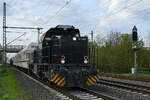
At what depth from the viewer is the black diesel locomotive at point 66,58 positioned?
998 cm

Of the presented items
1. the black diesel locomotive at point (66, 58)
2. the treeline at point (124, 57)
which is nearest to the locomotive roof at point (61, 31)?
the black diesel locomotive at point (66, 58)

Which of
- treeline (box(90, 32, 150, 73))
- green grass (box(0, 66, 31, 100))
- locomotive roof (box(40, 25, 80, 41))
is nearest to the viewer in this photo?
green grass (box(0, 66, 31, 100))

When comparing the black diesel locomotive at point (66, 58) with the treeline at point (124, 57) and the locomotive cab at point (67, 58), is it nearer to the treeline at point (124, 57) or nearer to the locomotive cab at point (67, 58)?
the locomotive cab at point (67, 58)

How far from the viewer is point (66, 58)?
36.2 ft

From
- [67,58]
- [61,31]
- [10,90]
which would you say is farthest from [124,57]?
[10,90]

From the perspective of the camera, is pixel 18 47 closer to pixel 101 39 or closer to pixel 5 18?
pixel 101 39

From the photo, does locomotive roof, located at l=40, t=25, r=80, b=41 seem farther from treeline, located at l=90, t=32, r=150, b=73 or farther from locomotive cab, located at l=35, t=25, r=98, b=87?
treeline, located at l=90, t=32, r=150, b=73

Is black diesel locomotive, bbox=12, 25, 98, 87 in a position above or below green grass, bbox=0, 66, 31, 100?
above

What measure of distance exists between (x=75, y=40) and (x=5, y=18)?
20.2 meters

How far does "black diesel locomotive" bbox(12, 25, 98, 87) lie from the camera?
32.8 feet

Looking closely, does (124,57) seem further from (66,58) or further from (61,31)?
Answer: (66,58)

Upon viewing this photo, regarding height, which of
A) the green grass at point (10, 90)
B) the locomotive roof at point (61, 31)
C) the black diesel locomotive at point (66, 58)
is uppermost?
the locomotive roof at point (61, 31)

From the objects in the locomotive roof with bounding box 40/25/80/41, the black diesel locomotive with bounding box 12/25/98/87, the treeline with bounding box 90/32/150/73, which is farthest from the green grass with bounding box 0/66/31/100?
the treeline with bounding box 90/32/150/73

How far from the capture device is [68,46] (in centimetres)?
1111
